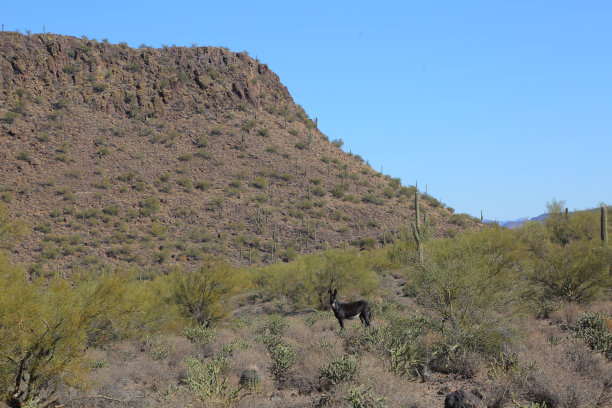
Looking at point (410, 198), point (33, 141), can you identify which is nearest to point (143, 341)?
point (33, 141)

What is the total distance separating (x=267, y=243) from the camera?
147 feet

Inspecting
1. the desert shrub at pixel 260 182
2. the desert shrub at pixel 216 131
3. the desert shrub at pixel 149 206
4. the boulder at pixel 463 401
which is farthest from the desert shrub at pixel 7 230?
the desert shrub at pixel 216 131

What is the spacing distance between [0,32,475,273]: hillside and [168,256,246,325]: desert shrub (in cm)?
2087

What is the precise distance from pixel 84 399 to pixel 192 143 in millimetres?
49091

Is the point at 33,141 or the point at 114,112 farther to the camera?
the point at 114,112

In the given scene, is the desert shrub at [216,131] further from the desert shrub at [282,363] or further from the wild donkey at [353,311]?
the desert shrub at [282,363]

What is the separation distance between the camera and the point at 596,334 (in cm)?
992

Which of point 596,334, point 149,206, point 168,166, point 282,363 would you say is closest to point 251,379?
point 282,363

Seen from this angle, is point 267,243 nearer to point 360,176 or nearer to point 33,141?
point 360,176

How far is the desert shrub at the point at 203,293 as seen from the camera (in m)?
18.5

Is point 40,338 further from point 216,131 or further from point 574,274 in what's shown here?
point 216,131

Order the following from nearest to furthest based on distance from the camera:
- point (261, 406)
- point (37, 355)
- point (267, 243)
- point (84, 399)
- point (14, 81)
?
point (261, 406)
point (37, 355)
point (84, 399)
point (267, 243)
point (14, 81)

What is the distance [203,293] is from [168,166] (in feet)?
117

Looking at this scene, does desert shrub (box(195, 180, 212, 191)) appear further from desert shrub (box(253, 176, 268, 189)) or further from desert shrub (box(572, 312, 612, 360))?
desert shrub (box(572, 312, 612, 360))
